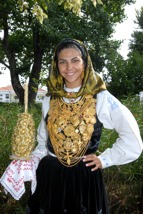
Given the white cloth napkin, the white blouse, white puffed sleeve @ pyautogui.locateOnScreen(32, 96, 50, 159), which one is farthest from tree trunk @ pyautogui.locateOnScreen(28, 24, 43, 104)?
the white blouse

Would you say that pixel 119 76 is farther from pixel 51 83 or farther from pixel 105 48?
pixel 51 83

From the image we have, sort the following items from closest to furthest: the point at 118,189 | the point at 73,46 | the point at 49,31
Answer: the point at 73,46 → the point at 118,189 → the point at 49,31

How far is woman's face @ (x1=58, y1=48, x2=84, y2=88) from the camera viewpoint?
5.81 feet

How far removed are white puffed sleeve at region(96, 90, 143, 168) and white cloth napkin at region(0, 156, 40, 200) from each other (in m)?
0.47

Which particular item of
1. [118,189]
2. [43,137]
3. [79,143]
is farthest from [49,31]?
[79,143]

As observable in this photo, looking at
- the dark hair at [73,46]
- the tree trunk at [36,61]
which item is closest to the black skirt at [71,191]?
the dark hair at [73,46]

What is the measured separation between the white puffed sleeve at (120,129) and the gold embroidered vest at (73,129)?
0.25 ft

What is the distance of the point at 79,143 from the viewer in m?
1.76

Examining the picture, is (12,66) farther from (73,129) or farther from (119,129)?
(119,129)

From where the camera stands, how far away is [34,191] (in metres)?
1.86

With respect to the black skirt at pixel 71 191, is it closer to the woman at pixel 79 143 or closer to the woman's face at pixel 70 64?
the woman at pixel 79 143

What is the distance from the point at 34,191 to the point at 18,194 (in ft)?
0.35

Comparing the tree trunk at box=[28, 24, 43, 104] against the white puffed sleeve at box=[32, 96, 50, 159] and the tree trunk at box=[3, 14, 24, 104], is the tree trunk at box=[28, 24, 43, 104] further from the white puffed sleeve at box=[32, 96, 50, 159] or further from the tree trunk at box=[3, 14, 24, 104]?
the white puffed sleeve at box=[32, 96, 50, 159]

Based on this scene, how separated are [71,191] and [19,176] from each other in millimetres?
349
